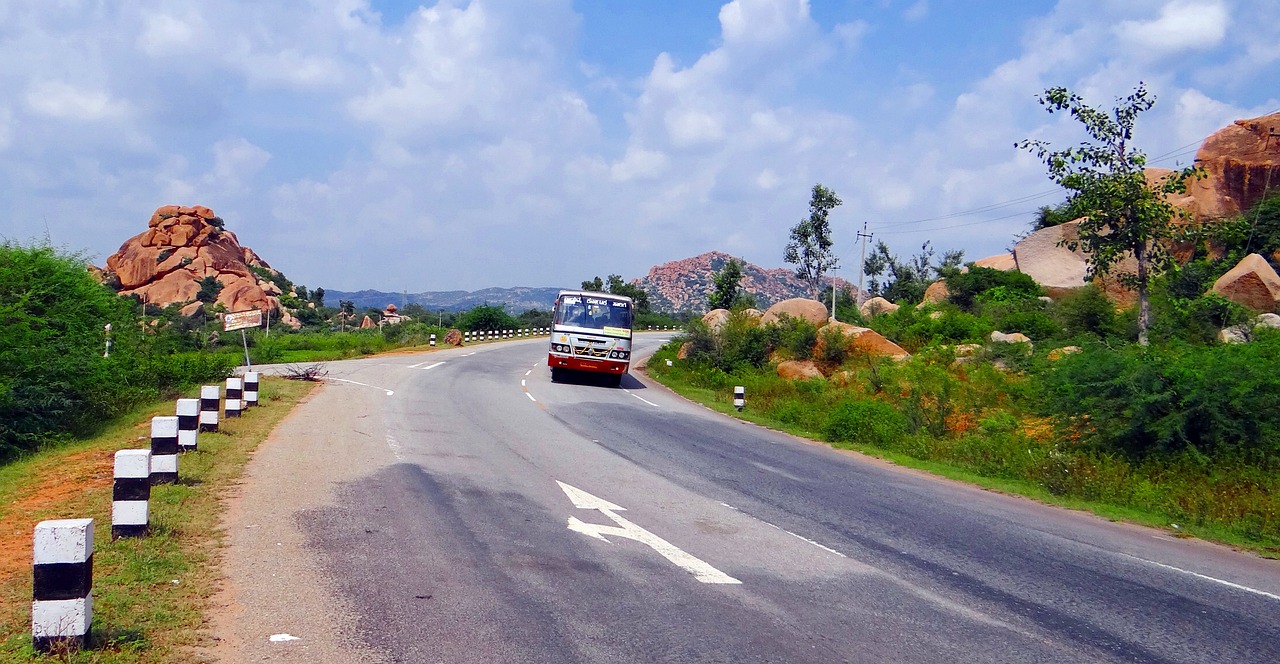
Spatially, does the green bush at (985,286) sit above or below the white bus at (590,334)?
above

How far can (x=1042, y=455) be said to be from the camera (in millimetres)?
13719

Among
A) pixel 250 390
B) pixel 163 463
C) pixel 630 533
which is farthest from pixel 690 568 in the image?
pixel 250 390

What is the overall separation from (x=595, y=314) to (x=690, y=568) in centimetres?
2068

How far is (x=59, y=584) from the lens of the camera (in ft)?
14.8

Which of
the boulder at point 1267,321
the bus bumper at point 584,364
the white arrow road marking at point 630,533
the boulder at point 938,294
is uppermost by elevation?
the boulder at point 938,294

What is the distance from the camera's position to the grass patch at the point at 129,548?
4.81 m

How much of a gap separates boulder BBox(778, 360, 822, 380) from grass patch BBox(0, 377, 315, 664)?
19.3 metres

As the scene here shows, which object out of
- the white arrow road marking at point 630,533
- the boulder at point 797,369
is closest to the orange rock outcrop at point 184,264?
the boulder at point 797,369

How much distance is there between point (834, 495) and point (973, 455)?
5.00 m

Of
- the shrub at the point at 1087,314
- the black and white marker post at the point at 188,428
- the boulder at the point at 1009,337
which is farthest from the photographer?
the shrub at the point at 1087,314

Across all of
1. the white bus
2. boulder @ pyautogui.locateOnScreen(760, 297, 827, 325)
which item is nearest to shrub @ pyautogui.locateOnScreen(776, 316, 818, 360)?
boulder @ pyautogui.locateOnScreen(760, 297, 827, 325)

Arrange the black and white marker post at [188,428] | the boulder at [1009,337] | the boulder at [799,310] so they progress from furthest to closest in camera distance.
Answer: the boulder at [799,310] < the boulder at [1009,337] < the black and white marker post at [188,428]

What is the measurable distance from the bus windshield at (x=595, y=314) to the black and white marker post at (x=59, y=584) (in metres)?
22.5

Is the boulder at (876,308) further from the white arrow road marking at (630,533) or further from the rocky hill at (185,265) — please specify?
the rocky hill at (185,265)
